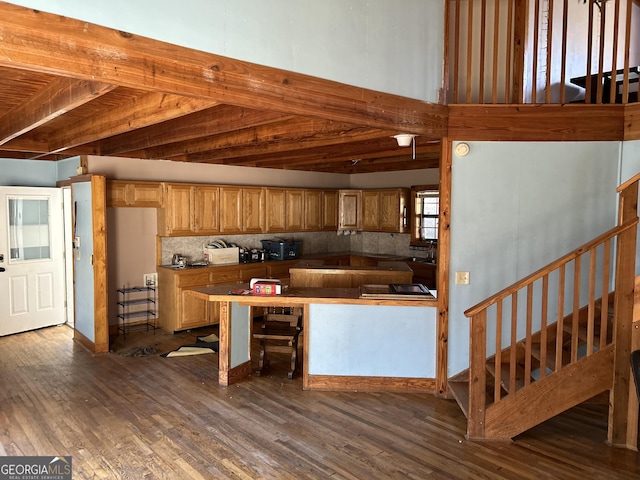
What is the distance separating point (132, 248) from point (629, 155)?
5.75 meters

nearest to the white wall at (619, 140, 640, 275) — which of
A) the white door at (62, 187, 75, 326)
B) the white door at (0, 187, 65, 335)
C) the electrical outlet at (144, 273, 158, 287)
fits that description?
the electrical outlet at (144, 273, 158, 287)

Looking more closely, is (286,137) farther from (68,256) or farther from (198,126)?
(68,256)

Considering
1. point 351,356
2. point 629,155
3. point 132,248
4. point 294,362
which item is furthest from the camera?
point 132,248

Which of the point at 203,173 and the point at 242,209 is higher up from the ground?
the point at 203,173

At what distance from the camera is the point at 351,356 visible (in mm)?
4375

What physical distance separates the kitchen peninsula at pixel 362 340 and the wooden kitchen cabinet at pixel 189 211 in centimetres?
221

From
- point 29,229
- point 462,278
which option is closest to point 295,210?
point 29,229

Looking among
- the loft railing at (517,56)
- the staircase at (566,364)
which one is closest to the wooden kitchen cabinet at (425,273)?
the loft railing at (517,56)

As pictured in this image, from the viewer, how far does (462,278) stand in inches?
164

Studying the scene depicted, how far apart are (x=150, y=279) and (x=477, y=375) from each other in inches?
187

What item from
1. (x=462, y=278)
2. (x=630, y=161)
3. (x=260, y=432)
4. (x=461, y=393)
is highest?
(x=630, y=161)

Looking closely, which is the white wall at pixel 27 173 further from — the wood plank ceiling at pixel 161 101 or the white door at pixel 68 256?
the white door at pixel 68 256

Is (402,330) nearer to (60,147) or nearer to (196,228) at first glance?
(196,228)

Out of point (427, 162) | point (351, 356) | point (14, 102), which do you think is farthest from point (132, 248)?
point (427, 162)
